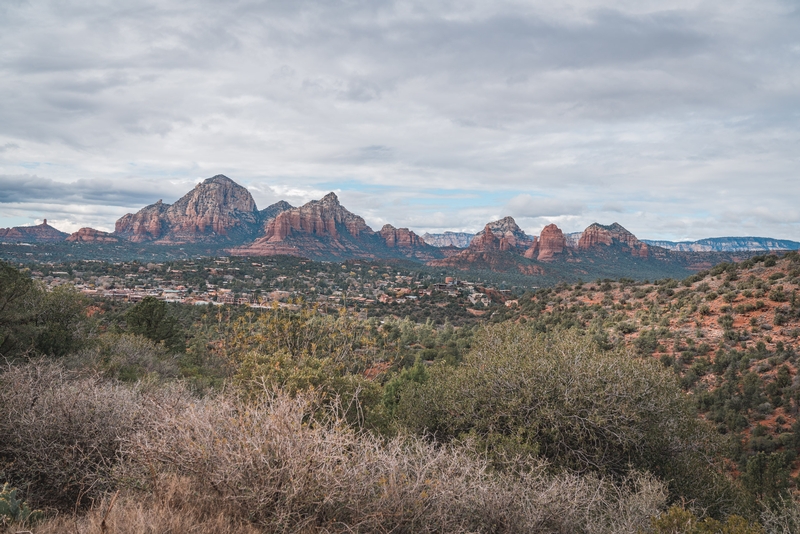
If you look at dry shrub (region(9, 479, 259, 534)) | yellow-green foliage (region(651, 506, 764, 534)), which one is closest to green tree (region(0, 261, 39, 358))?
dry shrub (region(9, 479, 259, 534))

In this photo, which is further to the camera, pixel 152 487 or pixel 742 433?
pixel 742 433

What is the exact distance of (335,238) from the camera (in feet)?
548

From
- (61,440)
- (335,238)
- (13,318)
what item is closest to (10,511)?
(61,440)

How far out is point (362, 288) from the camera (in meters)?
71.4

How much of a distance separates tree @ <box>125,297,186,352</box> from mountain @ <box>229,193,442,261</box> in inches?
4278

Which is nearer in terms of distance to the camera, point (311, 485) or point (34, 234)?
point (311, 485)

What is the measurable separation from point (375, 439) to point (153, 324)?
22.0 meters

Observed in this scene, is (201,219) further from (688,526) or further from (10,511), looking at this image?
(688,526)

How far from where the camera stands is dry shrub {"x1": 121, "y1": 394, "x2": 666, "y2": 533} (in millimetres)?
4715

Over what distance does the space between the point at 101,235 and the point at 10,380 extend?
158 m

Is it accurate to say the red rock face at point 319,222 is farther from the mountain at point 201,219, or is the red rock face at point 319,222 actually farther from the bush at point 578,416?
the bush at point 578,416

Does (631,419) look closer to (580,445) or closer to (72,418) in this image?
(580,445)

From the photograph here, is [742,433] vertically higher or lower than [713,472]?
lower

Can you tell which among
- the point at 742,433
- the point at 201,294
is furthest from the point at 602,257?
the point at 742,433
